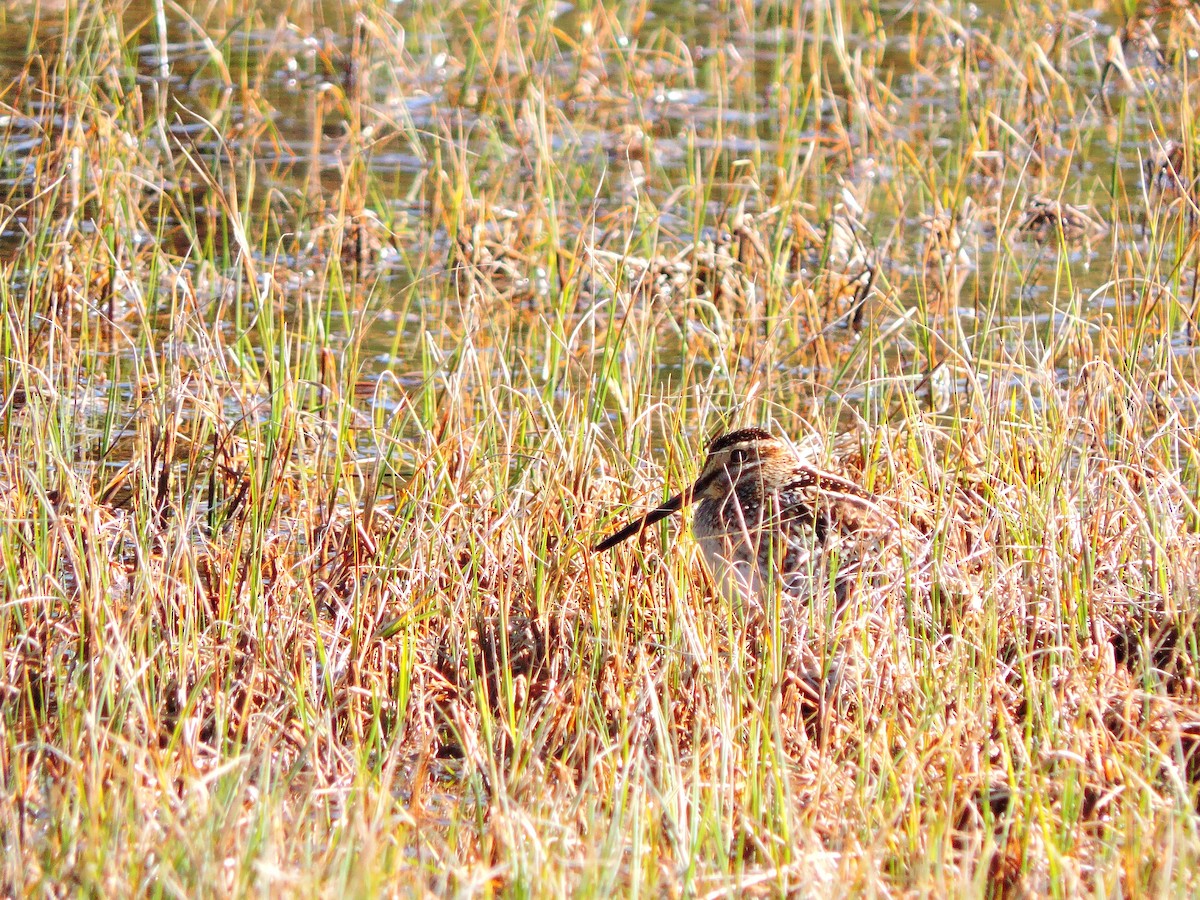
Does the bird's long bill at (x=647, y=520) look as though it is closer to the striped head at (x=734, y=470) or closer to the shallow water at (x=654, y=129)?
the striped head at (x=734, y=470)

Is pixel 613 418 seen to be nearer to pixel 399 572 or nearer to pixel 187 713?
pixel 399 572

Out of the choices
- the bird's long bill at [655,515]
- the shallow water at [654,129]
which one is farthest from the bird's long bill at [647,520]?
the shallow water at [654,129]

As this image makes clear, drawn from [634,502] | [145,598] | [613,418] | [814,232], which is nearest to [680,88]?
[814,232]

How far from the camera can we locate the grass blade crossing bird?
3.43m

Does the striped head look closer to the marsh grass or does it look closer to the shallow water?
the marsh grass

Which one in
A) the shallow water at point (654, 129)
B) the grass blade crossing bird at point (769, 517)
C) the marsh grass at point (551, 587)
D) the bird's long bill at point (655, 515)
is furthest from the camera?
the shallow water at point (654, 129)

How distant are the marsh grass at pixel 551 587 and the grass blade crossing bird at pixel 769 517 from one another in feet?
0.27

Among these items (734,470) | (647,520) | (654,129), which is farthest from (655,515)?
(654,129)

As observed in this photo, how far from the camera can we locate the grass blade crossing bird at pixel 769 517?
11.2ft

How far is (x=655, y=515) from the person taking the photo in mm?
3637

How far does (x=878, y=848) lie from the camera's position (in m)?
2.53

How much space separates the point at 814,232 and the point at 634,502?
2.34 meters

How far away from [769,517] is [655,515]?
0.25 m

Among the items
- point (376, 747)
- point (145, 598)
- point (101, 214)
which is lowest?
point (376, 747)
